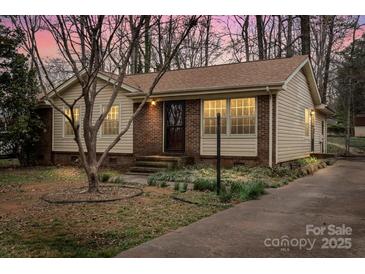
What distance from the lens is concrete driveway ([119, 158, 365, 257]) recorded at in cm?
400

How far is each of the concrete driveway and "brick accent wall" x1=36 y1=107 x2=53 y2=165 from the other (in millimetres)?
12245

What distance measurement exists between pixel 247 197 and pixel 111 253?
4.04 meters

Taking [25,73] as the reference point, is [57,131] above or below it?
below

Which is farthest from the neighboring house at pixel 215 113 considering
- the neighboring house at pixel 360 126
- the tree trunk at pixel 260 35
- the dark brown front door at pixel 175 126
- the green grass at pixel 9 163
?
the neighboring house at pixel 360 126

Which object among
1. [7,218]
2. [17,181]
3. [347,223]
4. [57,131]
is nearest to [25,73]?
[57,131]

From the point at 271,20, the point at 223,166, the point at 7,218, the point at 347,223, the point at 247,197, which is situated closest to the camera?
the point at 347,223

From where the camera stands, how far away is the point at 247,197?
24.2 ft

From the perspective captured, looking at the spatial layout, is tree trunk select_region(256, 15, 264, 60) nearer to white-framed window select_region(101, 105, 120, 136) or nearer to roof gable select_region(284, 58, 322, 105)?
roof gable select_region(284, 58, 322, 105)

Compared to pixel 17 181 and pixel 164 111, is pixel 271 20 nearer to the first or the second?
pixel 164 111

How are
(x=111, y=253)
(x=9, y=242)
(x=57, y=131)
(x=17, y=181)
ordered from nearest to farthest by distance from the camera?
(x=111, y=253) < (x=9, y=242) < (x=17, y=181) < (x=57, y=131)

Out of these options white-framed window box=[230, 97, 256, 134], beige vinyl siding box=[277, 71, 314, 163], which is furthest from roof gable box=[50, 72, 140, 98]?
beige vinyl siding box=[277, 71, 314, 163]

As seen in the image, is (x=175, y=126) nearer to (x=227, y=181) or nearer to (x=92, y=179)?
(x=227, y=181)

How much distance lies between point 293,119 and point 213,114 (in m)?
3.38

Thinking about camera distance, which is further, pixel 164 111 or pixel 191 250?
pixel 164 111
